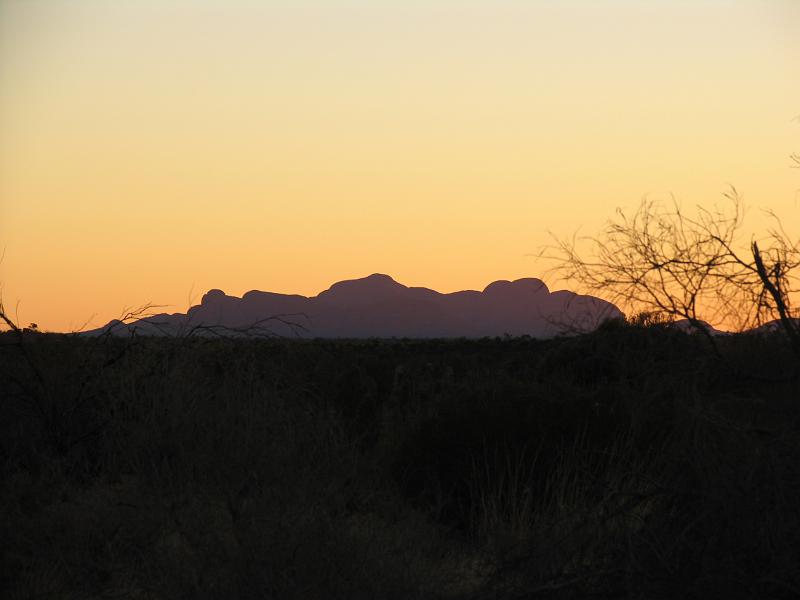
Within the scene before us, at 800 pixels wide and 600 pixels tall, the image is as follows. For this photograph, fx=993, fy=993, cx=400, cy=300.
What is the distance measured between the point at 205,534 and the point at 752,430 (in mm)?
4706

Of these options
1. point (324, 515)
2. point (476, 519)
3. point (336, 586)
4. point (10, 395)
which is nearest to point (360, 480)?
point (476, 519)

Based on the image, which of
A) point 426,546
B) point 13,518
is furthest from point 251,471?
point 13,518

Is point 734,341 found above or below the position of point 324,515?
above

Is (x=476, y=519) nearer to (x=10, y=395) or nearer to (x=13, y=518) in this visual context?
(x=13, y=518)

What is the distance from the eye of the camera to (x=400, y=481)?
42.4 ft

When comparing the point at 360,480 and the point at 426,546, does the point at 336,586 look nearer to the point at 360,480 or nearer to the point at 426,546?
the point at 426,546

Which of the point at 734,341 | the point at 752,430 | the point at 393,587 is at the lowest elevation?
the point at 393,587

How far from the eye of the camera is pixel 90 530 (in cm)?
995

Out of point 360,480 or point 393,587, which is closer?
point 393,587

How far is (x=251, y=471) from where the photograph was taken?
10.0 m

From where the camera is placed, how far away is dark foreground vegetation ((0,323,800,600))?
7.15m

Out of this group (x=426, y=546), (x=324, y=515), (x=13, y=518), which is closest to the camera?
(x=324, y=515)

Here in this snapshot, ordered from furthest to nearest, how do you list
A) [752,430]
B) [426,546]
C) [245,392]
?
[245,392], [426,546], [752,430]

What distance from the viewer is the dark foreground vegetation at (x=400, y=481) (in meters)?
7.15
